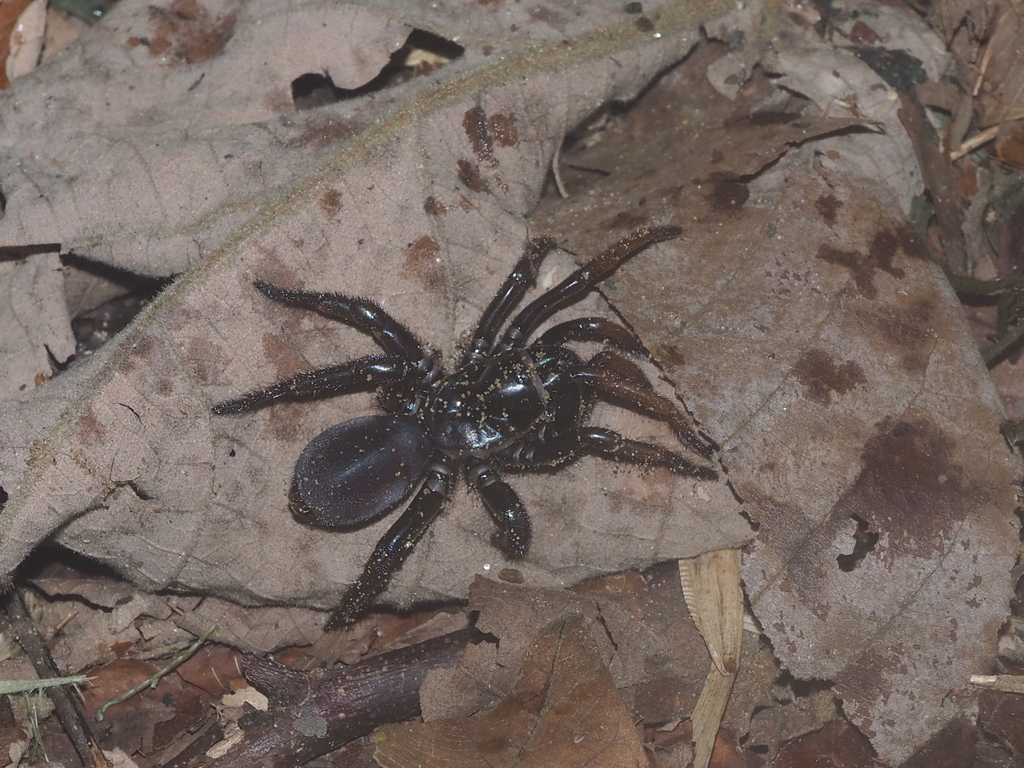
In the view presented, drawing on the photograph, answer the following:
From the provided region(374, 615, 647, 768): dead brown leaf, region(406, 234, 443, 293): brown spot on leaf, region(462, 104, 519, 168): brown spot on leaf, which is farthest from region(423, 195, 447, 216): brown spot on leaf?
region(374, 615, 647, 768): dead brown leaf

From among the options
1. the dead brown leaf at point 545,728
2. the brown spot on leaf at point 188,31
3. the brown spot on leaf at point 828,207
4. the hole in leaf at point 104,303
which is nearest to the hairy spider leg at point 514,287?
the brown spot on leaf at point 828,207

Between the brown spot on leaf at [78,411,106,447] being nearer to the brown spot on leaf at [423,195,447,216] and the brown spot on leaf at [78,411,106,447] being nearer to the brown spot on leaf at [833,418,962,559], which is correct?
the brown spot on leaf at [423,195,447,216]

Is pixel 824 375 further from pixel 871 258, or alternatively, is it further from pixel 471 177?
pixel 471 177

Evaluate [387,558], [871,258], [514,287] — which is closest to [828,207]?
[871,258]

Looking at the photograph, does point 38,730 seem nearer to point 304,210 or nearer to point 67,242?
point 67,242

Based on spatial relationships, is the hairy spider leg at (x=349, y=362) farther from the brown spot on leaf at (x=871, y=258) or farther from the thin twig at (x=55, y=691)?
the brown spot on leaf at (x=871, y=258)

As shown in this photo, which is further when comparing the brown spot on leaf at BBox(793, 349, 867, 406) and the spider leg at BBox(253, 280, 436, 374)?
the spider leg at BBox(253, 280, 436, 374)

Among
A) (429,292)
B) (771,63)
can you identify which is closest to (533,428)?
(429,292)

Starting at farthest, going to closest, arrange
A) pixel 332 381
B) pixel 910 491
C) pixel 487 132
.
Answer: pixel 487 132 < pixel 332 381 < pixel 910 491
